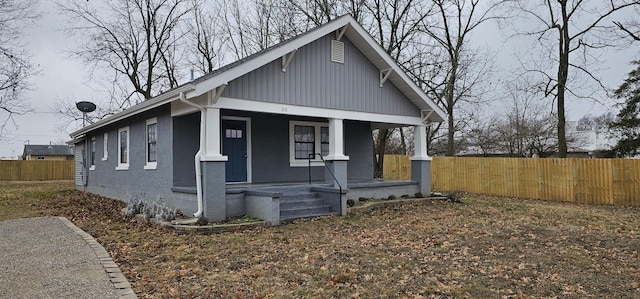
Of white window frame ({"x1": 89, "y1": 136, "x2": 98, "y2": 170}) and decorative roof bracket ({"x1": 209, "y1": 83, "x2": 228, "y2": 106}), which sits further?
white window frame ({"x1": 89, "y1": 136, "x2": 98, "y2": 170})

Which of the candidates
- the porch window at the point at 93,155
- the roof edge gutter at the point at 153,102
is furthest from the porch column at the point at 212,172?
the porch window at the point at 93,155

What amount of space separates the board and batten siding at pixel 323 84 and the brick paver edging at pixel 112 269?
395 centimetres

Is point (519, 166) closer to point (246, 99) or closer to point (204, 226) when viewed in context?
point (246, 99)

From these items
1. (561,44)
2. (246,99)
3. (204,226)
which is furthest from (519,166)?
(204,226)

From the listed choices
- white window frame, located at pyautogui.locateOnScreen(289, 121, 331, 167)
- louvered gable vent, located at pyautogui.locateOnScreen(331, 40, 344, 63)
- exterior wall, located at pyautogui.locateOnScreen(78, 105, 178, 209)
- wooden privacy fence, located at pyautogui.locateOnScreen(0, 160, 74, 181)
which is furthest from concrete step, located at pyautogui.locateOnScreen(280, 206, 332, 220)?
wooden privacy fence, located at pyautogui.locateOnScreen(0, 160, 74, 181)

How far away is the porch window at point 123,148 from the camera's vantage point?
A: 13.4 meters

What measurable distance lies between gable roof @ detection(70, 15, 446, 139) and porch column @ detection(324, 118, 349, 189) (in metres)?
2.34

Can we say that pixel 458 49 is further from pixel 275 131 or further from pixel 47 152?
pixel 47 152

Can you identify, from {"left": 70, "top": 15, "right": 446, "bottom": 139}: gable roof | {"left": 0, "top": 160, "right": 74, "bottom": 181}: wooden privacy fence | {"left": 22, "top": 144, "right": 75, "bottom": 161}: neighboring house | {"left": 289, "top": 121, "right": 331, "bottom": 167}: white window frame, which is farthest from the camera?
{"left": 22, "top": 144, "right": 75, "bottom": 161}: neighboring house

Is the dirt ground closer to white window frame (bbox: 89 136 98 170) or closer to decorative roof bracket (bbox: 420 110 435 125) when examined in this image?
decorative roof bracket (bbox: 420 110 435 125)

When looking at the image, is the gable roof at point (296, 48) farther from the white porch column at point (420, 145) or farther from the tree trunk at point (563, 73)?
the tree trunk at point (563, 73)

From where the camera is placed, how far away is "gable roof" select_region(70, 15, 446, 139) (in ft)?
28.6

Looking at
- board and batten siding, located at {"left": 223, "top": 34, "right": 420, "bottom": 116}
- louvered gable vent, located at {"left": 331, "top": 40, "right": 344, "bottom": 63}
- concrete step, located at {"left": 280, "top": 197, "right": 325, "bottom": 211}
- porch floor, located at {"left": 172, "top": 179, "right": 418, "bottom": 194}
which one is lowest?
concrete step, located at {"left": 280, "top": 197, "right": 325, "bottom": 211}

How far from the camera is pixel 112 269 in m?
5.43
